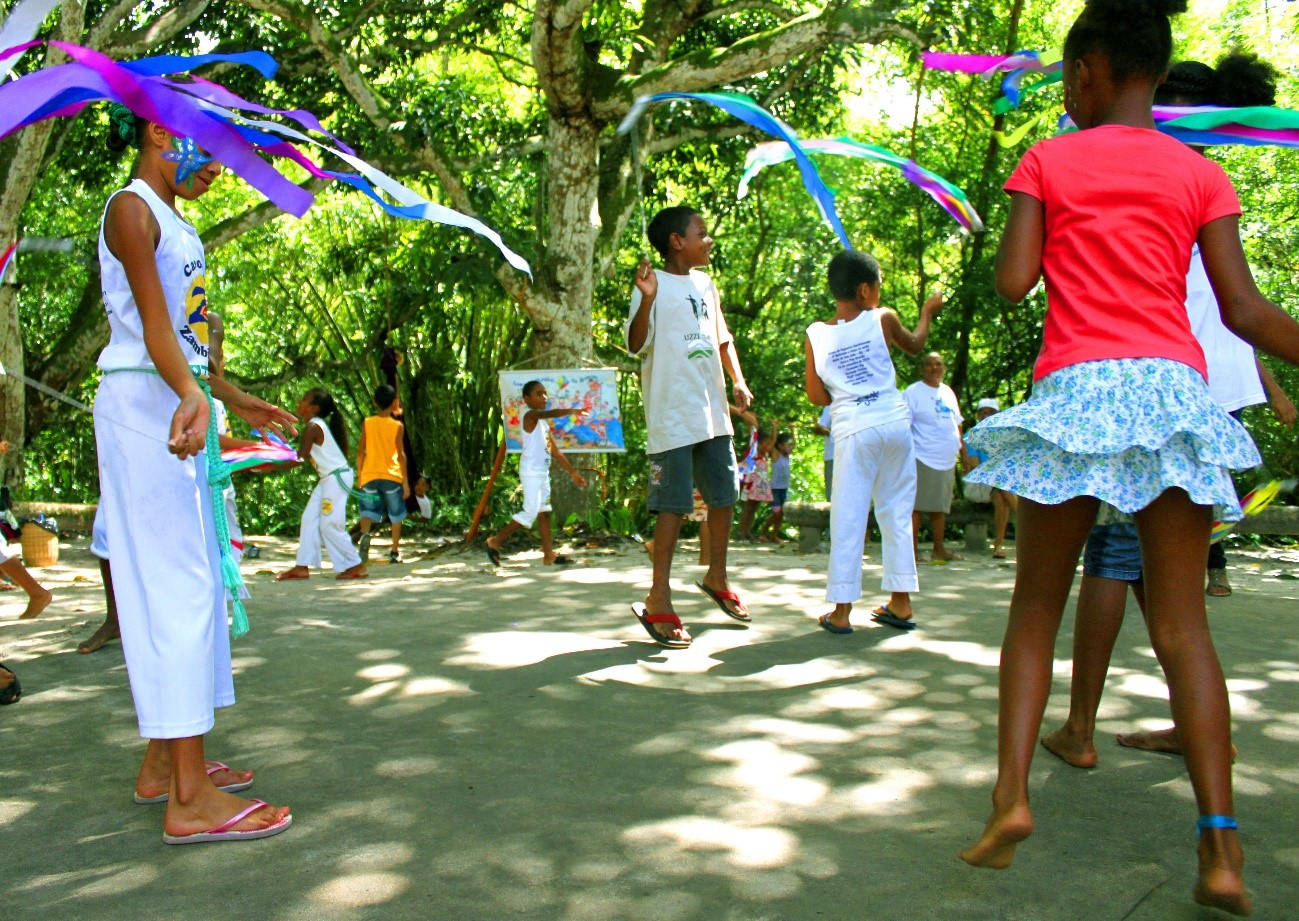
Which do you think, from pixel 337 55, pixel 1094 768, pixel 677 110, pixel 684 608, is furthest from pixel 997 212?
pixel 1094 768

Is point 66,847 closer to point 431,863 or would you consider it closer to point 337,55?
point 431,863

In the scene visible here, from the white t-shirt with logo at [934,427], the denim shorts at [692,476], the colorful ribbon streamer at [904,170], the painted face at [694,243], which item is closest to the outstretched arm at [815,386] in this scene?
the denim shorts at [692,476]

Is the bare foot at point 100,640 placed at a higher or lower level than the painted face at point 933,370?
lower

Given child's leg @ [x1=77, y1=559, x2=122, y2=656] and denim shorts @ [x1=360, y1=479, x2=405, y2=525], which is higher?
denim shorts @ [x1=360, y1=479, x2=405, y2=525]

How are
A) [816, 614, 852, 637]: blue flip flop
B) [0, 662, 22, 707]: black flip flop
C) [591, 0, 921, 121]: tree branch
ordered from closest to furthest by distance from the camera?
1. [0, 662, 22, 707]: black flip flop
2. [816, 614, 852, 637]: blue flip flop
3. [591, 0, 921, 121]: tree branch

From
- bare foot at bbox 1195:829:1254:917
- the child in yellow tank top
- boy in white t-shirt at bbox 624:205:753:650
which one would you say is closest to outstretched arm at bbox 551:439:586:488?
the child in yellow tank top

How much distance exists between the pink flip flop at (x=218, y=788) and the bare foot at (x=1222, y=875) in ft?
7.46

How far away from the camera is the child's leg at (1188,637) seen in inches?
96.6

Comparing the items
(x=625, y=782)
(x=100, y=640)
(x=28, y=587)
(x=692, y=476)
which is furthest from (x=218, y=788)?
(x=28, y=587)

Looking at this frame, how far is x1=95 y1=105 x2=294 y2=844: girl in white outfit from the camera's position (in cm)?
288

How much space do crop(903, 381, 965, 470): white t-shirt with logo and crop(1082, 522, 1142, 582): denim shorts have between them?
246 inches

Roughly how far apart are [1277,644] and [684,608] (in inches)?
108

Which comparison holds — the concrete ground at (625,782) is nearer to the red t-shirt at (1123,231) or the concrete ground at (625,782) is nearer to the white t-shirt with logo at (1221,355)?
the white t-shirt with logo at (1221,355)

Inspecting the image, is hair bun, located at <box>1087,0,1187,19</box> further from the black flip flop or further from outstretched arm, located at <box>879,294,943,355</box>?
the black flip flop
